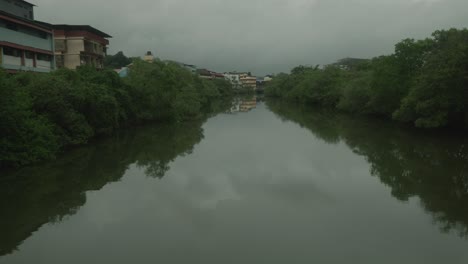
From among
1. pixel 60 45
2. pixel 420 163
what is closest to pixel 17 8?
pixel 60 45

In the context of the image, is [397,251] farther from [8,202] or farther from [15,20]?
[15,20]

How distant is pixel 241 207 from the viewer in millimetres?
11922

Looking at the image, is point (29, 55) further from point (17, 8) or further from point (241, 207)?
point (241, 207)

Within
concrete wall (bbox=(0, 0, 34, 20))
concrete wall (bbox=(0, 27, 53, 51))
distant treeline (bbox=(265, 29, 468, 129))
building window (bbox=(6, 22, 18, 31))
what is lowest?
distant treeline (bbox=(265, 29, 468, 129))

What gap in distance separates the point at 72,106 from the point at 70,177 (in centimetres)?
737

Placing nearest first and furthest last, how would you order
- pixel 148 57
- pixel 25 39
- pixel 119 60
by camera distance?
pixel 25 39 < pixel 148 57 < pixel 119 60

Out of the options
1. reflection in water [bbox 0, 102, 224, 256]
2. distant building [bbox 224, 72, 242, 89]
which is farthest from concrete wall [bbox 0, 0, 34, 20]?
distant building [bbox 224, 72, 242, 89]

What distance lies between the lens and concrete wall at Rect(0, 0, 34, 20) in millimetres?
31938

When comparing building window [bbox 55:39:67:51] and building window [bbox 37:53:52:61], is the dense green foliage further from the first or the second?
building window [bbox 37:53:52:61]

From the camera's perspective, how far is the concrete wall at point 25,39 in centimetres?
2667

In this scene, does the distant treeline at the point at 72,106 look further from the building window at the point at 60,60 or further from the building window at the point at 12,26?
the building window at the point at 60,60

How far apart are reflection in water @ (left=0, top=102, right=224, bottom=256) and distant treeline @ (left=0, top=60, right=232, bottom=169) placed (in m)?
0.98

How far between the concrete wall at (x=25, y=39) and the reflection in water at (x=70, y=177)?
9.08 m

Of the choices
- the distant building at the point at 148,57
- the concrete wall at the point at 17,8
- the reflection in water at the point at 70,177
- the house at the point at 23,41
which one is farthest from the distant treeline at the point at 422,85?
the distant building at the point at 148,57
